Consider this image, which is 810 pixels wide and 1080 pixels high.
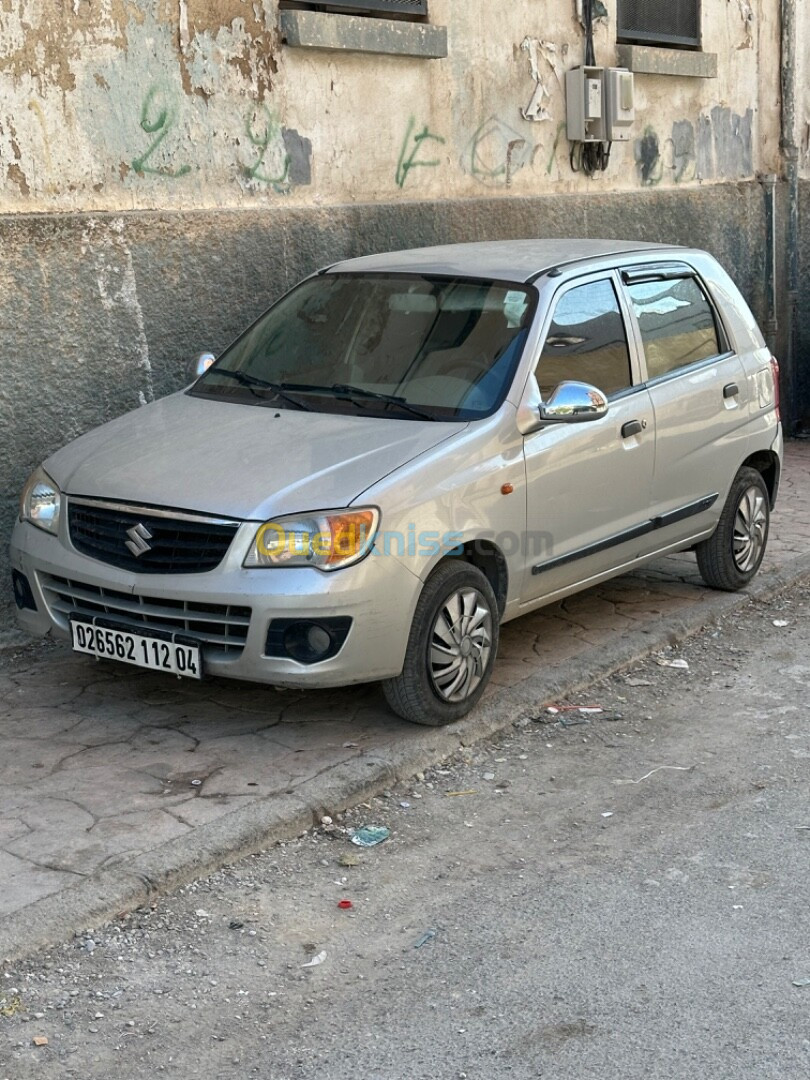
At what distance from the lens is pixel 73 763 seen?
17.5 feet

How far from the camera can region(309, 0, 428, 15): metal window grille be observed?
28.7 feet

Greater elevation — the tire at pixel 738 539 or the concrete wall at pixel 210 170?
the concrete wall at pixel 210 170

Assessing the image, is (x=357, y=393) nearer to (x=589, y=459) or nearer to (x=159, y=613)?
(x=589, y=459)

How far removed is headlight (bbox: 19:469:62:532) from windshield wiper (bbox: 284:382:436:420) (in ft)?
3.68

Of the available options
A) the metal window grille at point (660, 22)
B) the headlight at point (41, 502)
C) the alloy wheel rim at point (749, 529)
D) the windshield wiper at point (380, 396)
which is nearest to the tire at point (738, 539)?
the alloy wheel rim at point (749, 529)

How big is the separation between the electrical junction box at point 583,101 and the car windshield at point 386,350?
469cm

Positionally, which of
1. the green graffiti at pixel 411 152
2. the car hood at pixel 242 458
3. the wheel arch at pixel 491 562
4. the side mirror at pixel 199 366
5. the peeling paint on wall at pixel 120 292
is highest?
the green graffiti at pixel 411 152

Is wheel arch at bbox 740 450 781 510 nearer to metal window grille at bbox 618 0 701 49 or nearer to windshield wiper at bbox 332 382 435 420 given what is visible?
windshield wiper at bbox 332 382 435 420

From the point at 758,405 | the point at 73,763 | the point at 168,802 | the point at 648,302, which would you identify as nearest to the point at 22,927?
the point at 168,802

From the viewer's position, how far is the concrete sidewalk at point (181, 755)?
4.46 metres

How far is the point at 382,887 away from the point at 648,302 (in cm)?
348

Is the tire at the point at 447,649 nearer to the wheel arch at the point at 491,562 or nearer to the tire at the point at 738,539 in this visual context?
the wheel arch at the point at 491,562

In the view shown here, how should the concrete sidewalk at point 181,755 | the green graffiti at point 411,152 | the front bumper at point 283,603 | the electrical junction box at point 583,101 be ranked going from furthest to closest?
the electrical junction box at point 583,101
the green graffiti at point 411,152
the front bumper at point 283,603
the concrete sidewalk at point 181,755

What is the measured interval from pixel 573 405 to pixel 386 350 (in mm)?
894
